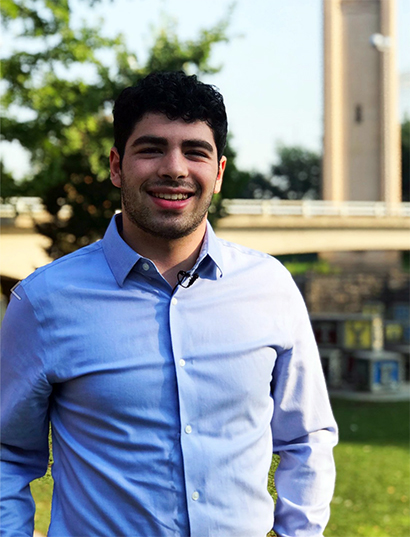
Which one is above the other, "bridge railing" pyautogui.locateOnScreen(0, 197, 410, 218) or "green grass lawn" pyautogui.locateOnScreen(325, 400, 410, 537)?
"bridge railing" pyautogui.locateOnScreen(0, 197, 410, 218)

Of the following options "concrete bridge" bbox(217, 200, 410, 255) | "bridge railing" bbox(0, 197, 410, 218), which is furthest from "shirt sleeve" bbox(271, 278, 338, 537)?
"concrete bridge" bbox(217, 200, 410, 255)

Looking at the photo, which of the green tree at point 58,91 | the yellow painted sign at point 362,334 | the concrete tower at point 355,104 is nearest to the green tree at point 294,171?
the concrete tower at point 355,104

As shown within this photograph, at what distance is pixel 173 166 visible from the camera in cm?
166

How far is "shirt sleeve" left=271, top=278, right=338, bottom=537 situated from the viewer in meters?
1.78

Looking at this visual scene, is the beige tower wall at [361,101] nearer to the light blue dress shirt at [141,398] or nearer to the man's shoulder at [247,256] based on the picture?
the man's shoulder at [247,256]

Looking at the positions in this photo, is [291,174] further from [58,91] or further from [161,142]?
[161,142]

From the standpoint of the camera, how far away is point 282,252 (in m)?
20.1

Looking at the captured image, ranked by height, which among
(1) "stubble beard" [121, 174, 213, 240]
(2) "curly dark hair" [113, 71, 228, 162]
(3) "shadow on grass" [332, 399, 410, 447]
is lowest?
(3) "shadow on grass" [332, 399, 410, 447]

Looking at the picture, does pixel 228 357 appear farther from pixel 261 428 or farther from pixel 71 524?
pixel 71 524

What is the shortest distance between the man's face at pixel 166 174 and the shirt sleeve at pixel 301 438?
0.37 meters

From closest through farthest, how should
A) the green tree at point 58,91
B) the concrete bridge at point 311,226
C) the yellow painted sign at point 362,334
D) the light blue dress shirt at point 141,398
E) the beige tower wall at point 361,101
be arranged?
the light blue dress shirt at point 141,398 → the green tree at point 58,91 → the concrete bridge at point 311,226 → the yellow painted sign at point 362,334 → the beige tower wall at point 361,101

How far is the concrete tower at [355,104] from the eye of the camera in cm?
3531

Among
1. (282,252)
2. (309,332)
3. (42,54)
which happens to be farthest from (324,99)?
(309,332)

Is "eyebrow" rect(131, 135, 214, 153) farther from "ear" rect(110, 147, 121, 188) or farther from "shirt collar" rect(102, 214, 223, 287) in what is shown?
"shirt collar" rect(102, 214, 223, 287)
